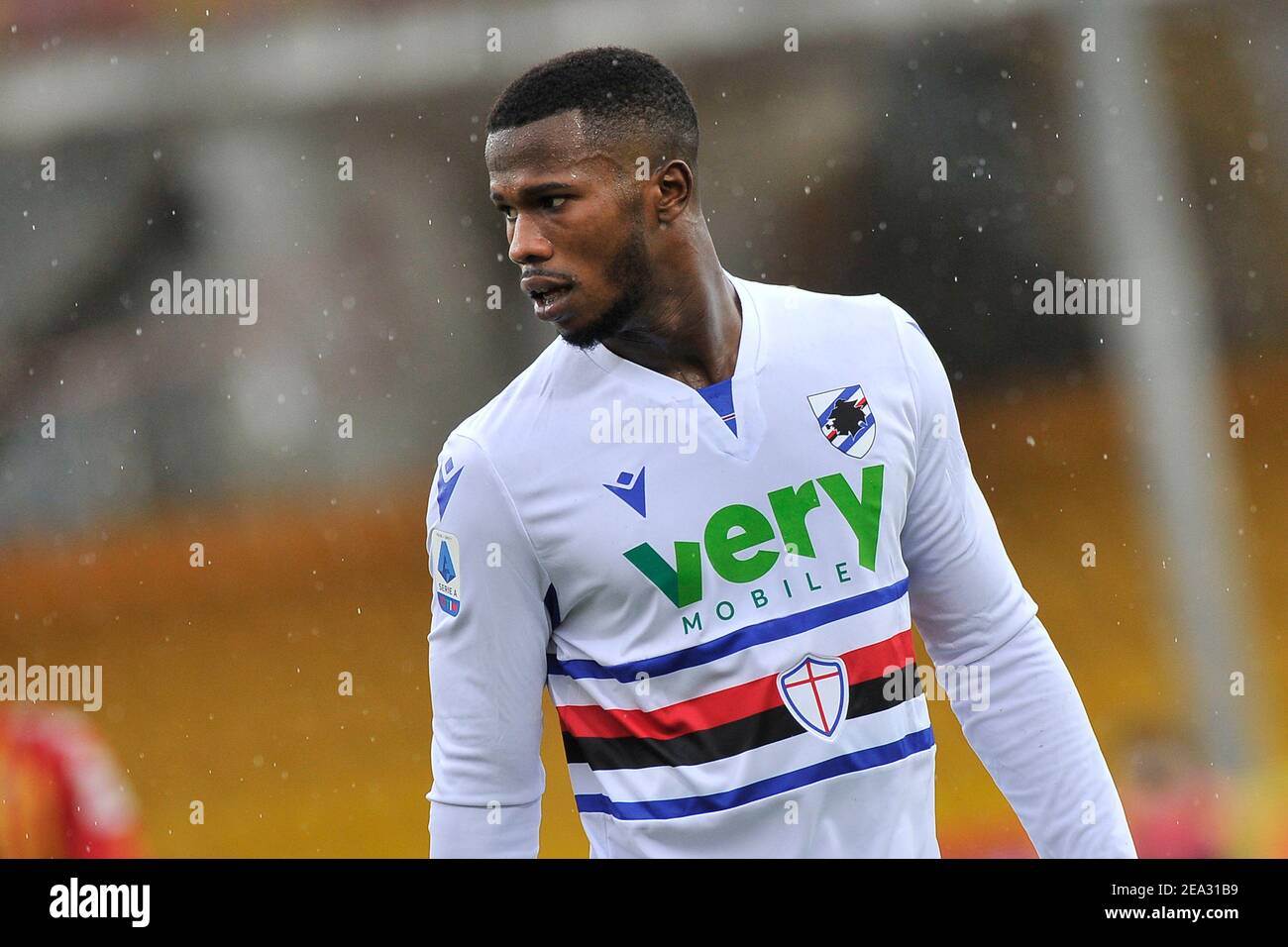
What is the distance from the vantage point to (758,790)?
6.26ft

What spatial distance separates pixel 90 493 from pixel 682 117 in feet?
30.1

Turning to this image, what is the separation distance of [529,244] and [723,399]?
35cm

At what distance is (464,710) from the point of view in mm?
1927

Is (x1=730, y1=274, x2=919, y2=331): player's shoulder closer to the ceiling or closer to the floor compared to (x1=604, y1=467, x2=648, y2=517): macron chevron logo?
closer to the ceiling

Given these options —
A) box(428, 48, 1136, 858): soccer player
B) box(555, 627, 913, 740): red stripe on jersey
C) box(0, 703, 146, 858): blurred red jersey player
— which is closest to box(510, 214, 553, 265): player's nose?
box(428, 48, 1136, 858): soccer player

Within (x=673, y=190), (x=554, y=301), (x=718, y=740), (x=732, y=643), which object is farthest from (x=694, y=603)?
(x=673, y=190)

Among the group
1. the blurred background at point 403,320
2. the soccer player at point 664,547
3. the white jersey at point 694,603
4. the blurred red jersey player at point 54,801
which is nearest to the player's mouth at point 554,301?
the soccer player at point 664,547

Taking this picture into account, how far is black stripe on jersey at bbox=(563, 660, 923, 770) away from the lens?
1902 mm

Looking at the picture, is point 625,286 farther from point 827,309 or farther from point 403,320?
point 403,320

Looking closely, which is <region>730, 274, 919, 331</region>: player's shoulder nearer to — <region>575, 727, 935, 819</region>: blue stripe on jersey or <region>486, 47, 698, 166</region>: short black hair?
<region>486, 47, 698, 166</region>: short black hair

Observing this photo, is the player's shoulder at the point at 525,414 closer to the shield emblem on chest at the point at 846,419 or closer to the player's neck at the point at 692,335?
the player's neck at the point at 692,335

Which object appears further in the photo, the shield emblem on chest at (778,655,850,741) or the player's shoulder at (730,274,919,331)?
the player's shoulder at (730,274,919,331)

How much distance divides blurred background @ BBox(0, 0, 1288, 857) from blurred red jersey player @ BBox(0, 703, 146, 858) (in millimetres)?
3106

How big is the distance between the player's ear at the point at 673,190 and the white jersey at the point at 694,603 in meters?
0.19
